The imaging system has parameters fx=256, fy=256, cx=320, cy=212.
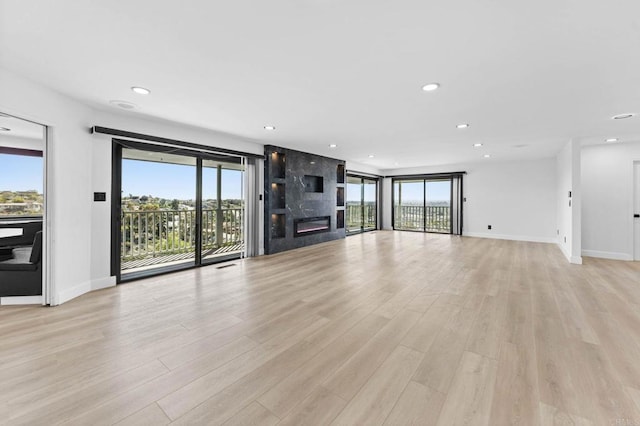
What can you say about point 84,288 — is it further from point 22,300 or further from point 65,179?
point 65,179

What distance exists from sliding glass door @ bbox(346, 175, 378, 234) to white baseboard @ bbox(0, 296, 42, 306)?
7.20 metres

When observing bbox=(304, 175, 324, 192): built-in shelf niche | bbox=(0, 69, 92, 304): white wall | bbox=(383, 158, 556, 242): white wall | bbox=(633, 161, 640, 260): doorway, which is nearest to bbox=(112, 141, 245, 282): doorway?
bbox=(0, 69, 92, 304): white wall

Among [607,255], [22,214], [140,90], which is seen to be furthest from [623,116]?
[22,214]

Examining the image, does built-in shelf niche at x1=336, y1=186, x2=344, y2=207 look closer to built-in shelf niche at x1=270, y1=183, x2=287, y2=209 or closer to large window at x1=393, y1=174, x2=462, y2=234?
built-in shelf niche at x1=270, y1=183, x2=287, y2=209

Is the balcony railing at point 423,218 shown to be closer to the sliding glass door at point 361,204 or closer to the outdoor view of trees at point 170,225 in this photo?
the sliding glass door at point 361,204

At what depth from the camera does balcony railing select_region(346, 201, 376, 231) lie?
9117mm

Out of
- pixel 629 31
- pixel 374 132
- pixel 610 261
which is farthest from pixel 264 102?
pixel 610 261

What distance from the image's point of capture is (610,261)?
5016 millimetres

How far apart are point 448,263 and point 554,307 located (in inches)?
78.2

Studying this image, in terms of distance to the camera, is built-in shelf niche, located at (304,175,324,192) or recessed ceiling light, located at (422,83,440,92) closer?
recessed ceiling light, located at (422,83,440,92)

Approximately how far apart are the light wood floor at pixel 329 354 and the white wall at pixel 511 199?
412cm

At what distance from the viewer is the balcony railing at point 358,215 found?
29.9 ft

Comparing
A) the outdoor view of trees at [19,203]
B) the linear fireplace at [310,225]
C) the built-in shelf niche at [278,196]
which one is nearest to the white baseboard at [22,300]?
the outdoor view of trees at [19,203]

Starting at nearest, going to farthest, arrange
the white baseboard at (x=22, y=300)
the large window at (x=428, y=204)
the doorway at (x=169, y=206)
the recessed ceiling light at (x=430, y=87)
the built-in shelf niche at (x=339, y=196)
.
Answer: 1. the recessed ceiling light at (x=430, y=87)
2. the white baseboard at (x=22, y=300)
3. the doorway at (x=169, y=206)
4. the built-in shelf niche at (x=339, y=196)
5. the large window at (x=428, y=204)
